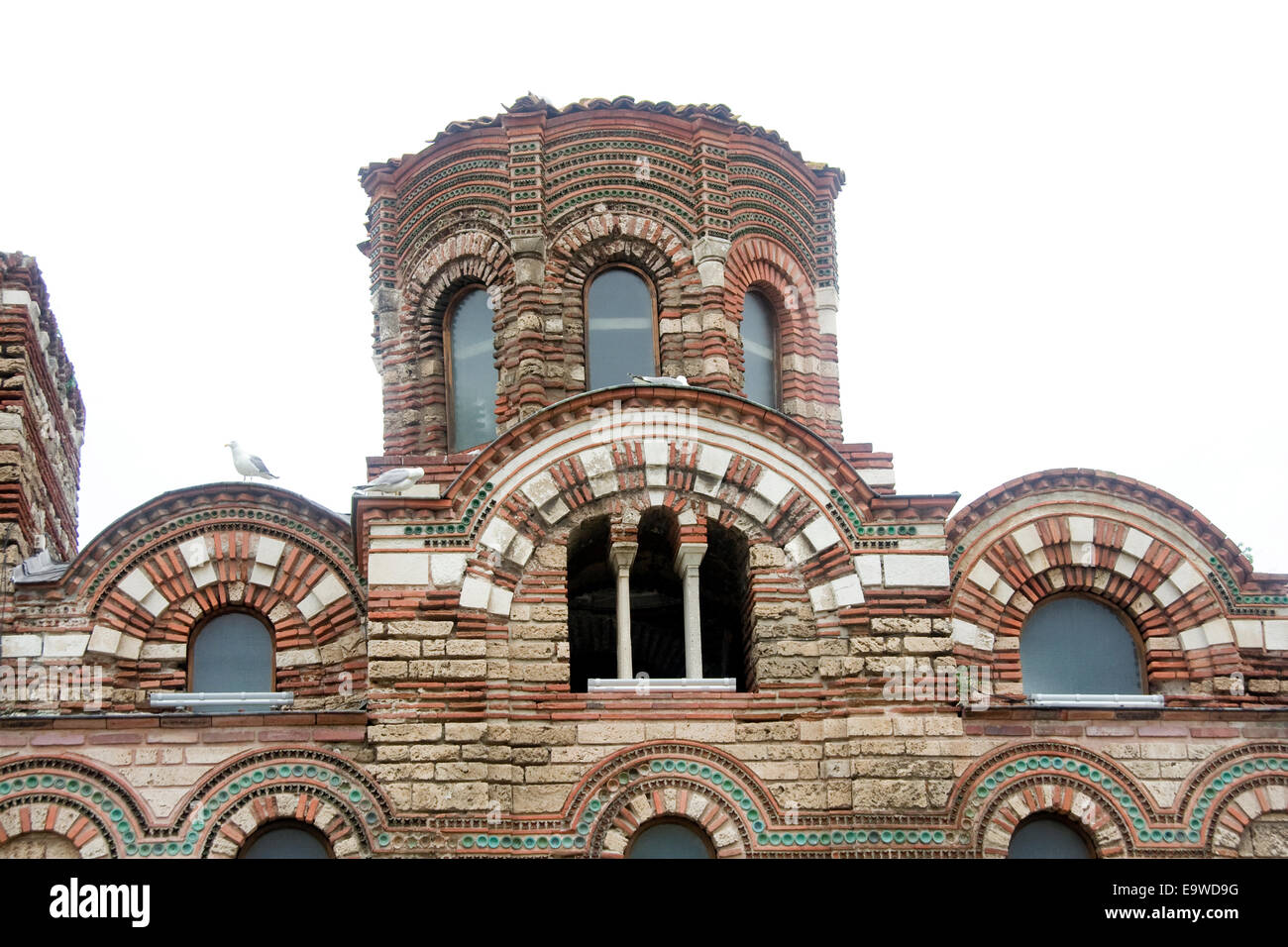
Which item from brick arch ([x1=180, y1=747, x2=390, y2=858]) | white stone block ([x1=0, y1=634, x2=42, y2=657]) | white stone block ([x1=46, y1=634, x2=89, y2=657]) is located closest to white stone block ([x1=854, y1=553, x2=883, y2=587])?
brick arch ([x1=180, y1=747, x2=390, y2=858])

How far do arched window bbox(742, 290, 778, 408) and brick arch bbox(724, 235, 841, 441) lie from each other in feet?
0.32

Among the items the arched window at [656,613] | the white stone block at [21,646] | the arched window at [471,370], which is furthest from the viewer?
the arched window at [471,370]

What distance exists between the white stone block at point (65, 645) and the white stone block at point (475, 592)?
4229 millimetres

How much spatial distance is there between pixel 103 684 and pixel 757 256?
8956 millimetres

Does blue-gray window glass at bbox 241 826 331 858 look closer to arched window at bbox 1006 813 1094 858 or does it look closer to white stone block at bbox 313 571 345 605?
white stone block at bbox 313 571 345 605

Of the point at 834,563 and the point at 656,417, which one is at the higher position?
the point at 656,417

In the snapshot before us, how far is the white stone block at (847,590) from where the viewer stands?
20.2 meters

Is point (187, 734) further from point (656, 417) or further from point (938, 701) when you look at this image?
point (938, 701)

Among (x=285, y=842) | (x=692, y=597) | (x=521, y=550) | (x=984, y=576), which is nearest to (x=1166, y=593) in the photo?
(x=984, y=576)

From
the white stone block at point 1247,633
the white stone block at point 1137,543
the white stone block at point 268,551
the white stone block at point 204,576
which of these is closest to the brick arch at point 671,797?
the white stone block at point 268,551

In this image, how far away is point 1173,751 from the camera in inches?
789

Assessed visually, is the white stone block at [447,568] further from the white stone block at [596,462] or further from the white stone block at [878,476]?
the white stone block at [878,476]

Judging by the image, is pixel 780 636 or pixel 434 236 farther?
pixel 434 236

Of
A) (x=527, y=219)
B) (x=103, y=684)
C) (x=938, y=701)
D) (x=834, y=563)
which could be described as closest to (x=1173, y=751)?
(x=938, y=701)
